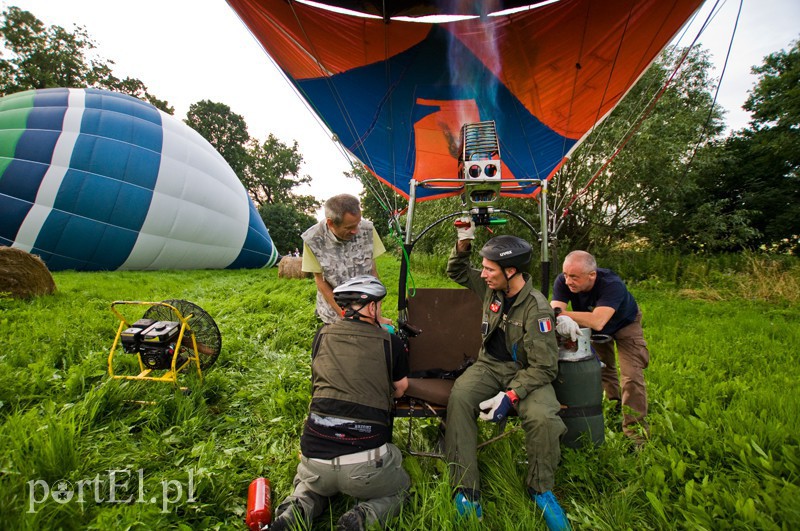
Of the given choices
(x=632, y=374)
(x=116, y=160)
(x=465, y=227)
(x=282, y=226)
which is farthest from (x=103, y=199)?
(x=282, y=226)

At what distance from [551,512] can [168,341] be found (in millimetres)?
3440

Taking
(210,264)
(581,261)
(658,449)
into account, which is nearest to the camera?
(658,449)

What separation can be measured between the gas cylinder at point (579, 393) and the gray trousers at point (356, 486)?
1.20 m

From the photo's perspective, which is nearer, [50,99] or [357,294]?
[357,294]

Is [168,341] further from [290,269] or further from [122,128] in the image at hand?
[122,128]

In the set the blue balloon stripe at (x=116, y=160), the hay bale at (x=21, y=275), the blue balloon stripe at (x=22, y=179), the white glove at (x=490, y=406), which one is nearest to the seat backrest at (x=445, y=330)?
the white glove at (x=490, y=406)

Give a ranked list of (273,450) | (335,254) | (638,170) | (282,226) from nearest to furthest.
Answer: (273,450), (335,254), (638,170), (282,226)

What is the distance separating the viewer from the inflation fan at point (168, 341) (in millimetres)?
3307

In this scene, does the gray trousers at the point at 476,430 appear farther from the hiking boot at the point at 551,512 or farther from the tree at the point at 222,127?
the tree at the point at 222,127

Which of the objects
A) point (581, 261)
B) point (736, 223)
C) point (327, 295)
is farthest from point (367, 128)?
point (736, 223)

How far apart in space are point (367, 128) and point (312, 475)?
14.0ft

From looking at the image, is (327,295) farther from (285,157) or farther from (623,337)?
(285,157)

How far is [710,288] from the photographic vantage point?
855 centimetres

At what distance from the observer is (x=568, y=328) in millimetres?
2434
